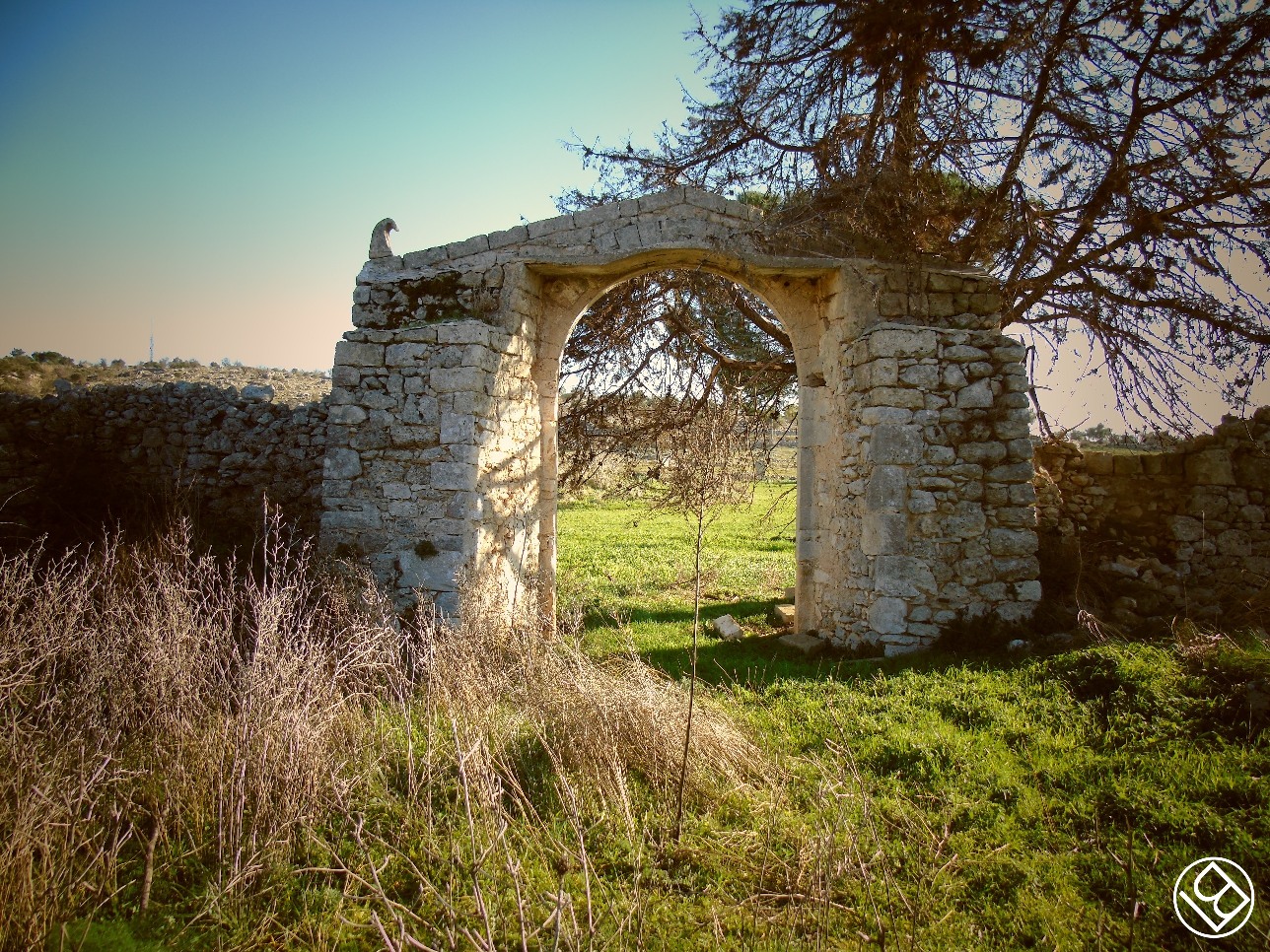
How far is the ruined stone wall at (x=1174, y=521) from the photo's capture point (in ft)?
20.9

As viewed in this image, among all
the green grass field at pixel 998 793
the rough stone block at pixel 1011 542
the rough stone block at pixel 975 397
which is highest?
the rough stone block at pixel 975 397

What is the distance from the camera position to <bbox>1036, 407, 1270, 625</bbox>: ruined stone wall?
6.37 m

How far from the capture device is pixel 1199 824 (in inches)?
117

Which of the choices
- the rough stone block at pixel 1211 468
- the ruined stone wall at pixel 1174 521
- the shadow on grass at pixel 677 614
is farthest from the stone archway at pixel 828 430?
the rough stone block at pixel 1211 468

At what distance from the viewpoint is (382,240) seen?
6.37 metres

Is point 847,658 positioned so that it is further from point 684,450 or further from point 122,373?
point 122,373

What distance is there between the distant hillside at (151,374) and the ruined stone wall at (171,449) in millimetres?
773

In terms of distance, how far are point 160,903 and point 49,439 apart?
7638 millimetres

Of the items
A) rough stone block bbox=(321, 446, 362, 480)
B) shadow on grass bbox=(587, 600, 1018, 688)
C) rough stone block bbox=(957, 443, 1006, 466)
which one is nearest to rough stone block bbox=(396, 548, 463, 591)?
rough stone block bbox=(321, 446, 362, 480)

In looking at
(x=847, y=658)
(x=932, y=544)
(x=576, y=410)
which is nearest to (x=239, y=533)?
(x=576, y=410)

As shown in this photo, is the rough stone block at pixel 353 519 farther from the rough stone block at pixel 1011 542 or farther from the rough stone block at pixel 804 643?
the rough stone block at pixel 1011 542

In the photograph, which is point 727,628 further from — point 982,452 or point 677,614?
point 982,452

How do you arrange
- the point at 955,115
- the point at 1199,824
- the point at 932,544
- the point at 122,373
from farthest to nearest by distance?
→ the point at 122,373 < the point at 955,115 < the point at 932,544 < the point at 1199,824

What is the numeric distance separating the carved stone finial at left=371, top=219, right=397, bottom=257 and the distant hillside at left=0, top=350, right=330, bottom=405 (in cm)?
469
